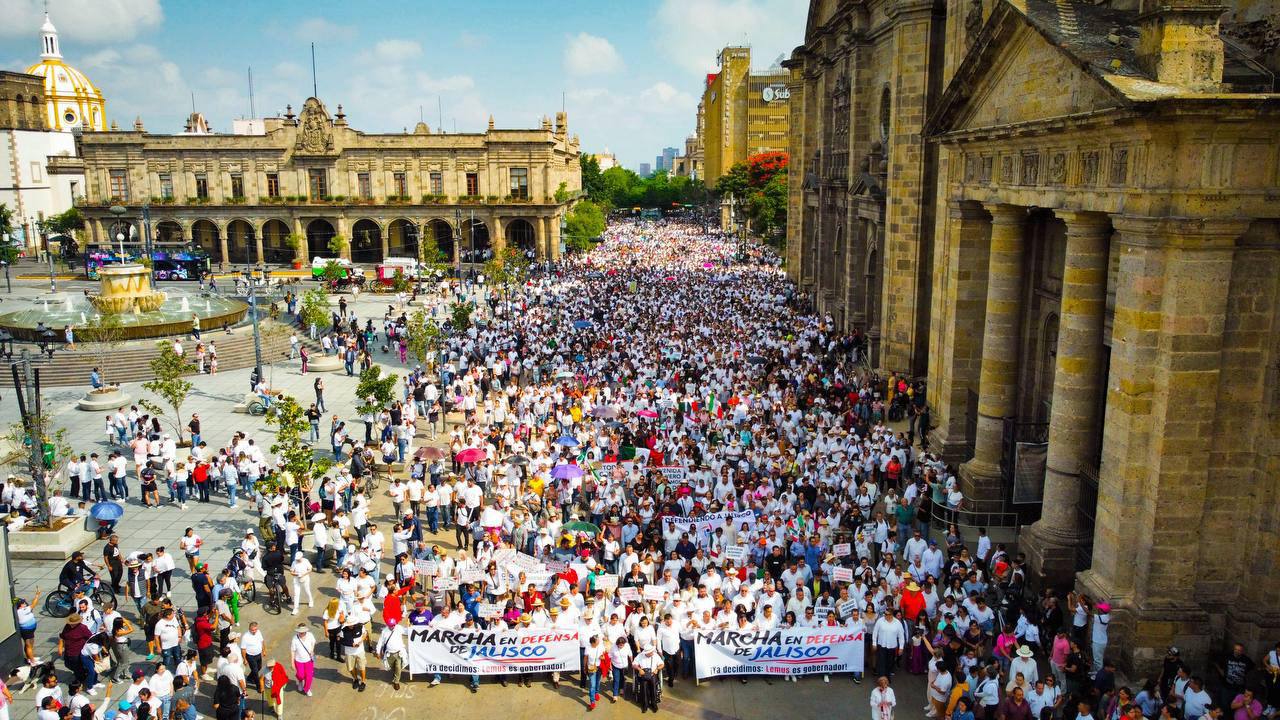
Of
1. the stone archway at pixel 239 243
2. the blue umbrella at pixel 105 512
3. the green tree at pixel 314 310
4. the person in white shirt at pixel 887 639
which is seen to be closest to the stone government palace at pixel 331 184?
the stone archway at pixel 239 243

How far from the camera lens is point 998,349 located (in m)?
18.4

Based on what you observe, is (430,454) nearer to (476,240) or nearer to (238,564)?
(238,564)

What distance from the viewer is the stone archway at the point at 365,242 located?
7719cm

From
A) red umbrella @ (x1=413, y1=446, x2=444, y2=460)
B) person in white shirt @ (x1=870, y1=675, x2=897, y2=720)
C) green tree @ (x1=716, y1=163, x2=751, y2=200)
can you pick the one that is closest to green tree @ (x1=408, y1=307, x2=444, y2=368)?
red umbrella @ (x1=413, y1=446, x2=444, y2=460)

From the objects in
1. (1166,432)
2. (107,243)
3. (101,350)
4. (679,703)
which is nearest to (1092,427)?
A: (1166,432)

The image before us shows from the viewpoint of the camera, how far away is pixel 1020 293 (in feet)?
59.8

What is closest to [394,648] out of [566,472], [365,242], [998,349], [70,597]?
[566,472]

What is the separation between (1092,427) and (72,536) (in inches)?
798

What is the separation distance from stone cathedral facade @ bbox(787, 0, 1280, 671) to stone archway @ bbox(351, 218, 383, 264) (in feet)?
211

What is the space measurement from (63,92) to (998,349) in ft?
383

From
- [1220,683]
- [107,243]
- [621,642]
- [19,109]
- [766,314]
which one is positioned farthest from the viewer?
[19,109]

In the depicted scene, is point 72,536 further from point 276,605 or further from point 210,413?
point 210,413

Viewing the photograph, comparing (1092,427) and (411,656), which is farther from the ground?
(1092,427)

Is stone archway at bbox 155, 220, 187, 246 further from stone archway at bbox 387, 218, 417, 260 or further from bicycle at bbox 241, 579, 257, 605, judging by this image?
bicycle at bbox 241, 579, 257, 605
